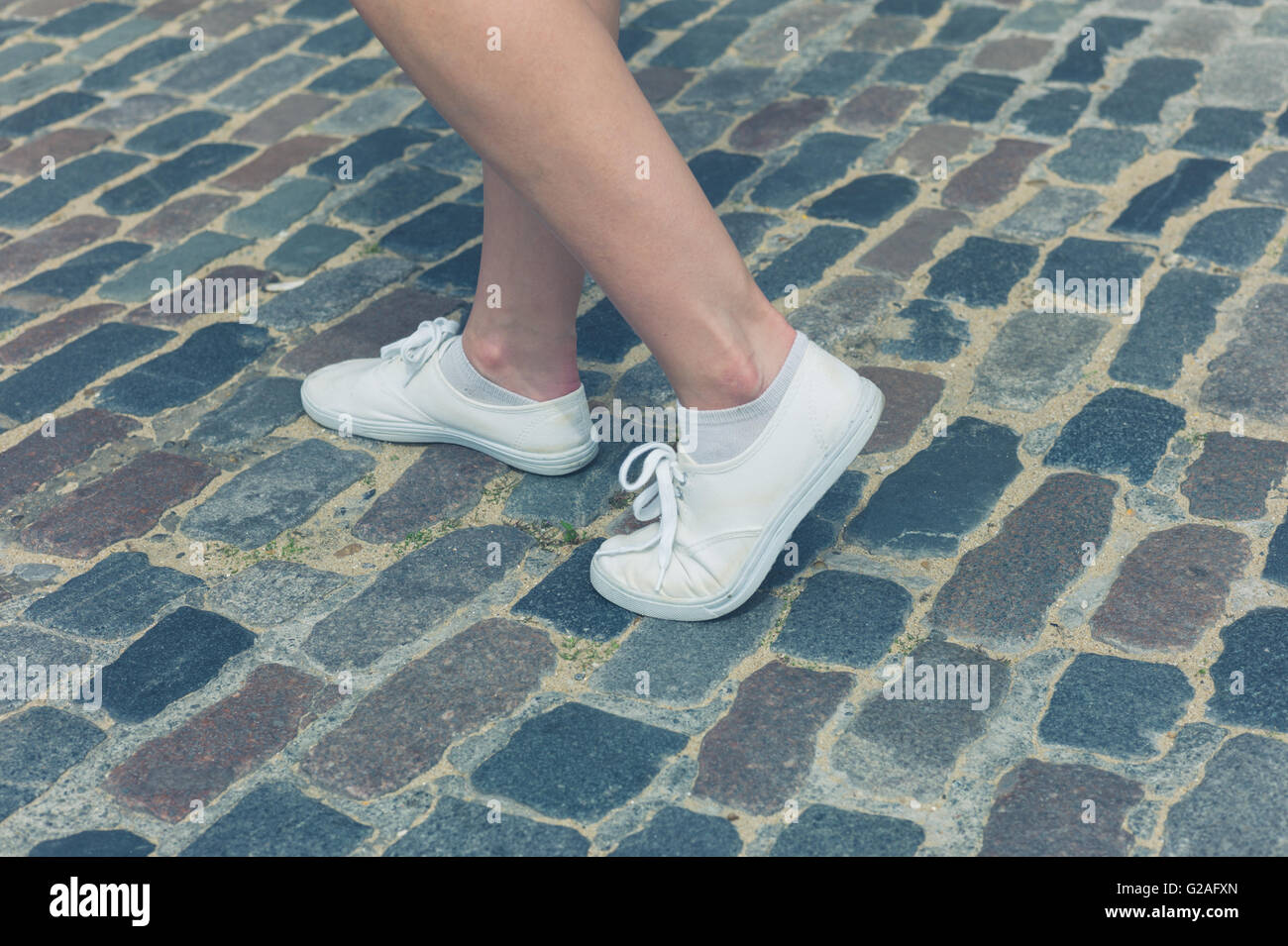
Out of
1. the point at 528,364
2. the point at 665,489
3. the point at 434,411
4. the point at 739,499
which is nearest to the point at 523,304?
the point at 528,364

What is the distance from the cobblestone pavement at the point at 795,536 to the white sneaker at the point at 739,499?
69 millimetres

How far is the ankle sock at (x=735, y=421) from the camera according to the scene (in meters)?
2.05

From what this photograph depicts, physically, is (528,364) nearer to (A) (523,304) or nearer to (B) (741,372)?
(A) (523,304)

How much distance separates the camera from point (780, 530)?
2152 millimetres

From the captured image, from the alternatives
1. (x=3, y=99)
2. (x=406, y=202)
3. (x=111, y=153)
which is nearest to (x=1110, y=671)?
(x=406, y=202)

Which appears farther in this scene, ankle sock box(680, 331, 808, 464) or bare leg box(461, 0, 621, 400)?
bare leg box(461, 0, 621, 400)

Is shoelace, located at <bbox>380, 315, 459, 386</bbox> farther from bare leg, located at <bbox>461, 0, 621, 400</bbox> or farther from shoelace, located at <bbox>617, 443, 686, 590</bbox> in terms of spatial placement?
shoelace, located at <bbox>617, 443, 686, 590</bbox>

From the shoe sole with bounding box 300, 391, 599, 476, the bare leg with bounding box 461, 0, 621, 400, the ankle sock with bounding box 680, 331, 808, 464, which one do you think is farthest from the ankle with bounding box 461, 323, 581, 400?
the ankle sock with bounding box 680, 331, 808, 464

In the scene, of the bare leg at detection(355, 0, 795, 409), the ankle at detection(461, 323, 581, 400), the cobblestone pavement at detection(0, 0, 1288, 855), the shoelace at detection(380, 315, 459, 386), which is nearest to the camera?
the bare leg at detection(355, 0, 795, 409)

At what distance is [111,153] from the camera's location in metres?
3.90

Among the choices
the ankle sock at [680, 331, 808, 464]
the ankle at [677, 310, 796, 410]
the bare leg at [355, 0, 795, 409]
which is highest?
the bare leg at [355, 0, 795, 409]

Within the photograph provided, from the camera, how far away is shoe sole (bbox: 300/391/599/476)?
255 centimetres
